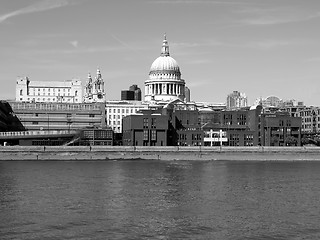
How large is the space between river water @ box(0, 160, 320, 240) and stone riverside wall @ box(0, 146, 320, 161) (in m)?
52.1

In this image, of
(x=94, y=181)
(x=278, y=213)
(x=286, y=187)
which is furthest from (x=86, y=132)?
(x=278, y=213)

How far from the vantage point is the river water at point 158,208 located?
118ft

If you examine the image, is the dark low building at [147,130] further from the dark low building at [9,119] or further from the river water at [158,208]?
the river water at [158,208]

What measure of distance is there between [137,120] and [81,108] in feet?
134

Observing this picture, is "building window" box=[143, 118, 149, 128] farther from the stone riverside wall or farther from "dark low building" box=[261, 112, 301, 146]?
"dark low building" box=[261, 112, 301, 146]

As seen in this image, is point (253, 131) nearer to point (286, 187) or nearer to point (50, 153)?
point (50, 153)

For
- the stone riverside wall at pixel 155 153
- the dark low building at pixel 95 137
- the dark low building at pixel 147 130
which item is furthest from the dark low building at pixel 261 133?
the dark low building at pixel 95 137

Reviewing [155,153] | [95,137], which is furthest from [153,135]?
[95,137]

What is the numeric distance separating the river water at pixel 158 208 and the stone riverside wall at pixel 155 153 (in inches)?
2053

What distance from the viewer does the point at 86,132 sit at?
463ft

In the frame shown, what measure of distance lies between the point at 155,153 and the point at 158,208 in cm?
8047

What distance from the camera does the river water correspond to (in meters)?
36.0

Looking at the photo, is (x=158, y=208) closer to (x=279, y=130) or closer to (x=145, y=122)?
(x=145, y=122)

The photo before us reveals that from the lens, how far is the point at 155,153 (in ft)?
411
